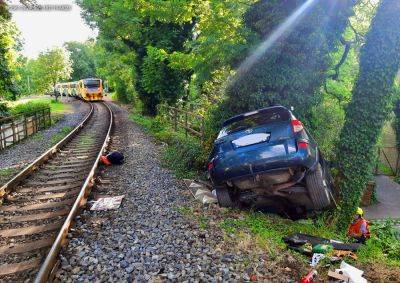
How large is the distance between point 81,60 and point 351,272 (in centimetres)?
8444

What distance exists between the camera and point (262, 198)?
6.79 meters

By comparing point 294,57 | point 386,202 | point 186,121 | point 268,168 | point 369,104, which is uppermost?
point 294,57

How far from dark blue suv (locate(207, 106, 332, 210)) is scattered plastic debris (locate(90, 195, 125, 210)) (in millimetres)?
1919

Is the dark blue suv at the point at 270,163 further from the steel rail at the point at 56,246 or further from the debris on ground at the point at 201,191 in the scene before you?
the steel rail at the point at 56,246

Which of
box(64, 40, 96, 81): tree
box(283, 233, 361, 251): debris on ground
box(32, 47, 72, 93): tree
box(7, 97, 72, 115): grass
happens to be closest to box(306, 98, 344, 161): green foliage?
box(283, 233, 361, 251): debris on ground

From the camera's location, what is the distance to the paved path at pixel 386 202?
12867 millimetres

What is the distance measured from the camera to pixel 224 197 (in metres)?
6.75

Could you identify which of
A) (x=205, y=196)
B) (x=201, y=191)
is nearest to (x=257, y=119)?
(x=205, y=196)

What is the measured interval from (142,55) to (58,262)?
21.5 meters

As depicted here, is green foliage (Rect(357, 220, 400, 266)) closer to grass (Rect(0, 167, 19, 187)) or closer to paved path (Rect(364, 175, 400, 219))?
paved path (Rect(364, 175, 400, 219))

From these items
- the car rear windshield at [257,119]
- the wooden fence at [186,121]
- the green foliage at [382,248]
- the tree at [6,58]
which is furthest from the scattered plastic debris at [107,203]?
the tree at [6,58]

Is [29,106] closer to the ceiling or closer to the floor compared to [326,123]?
closer to the ceiling

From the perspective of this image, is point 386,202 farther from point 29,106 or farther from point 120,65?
point 120,65

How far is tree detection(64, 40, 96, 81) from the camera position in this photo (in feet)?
266
